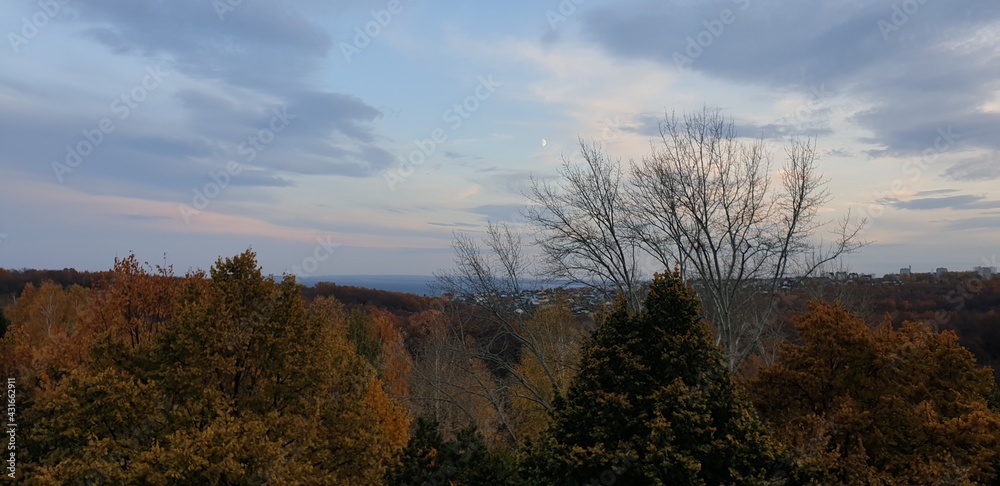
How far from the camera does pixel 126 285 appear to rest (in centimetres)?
1777

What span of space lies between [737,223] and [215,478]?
12.7 meters

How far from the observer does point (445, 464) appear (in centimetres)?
1151

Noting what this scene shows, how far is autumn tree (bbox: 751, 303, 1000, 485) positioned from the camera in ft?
34.7

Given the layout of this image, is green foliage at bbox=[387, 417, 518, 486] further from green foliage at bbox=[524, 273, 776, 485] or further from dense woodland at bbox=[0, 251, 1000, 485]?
green foliage at bbox=[524, 273, 776, 485]

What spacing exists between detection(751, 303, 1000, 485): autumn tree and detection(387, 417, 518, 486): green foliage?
555 centimetres

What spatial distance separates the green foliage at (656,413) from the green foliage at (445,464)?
1756mm

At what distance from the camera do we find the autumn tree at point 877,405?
1056 cm

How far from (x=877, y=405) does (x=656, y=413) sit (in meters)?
6.18

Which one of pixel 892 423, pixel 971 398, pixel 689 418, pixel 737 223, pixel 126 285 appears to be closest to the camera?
pixel 689 418

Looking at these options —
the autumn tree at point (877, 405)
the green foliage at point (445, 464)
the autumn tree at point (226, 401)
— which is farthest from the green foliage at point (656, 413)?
the autumn tree at point (226, 401)

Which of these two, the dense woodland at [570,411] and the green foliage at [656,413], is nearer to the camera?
the green foliage at [656,413]

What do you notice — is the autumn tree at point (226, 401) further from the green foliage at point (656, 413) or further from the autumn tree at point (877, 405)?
the autumn tree at point (877, 405)

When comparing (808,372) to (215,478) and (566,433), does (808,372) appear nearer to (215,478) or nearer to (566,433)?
(566,433)

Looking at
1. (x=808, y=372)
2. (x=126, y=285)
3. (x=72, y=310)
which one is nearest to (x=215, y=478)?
(x=126, y=285)
